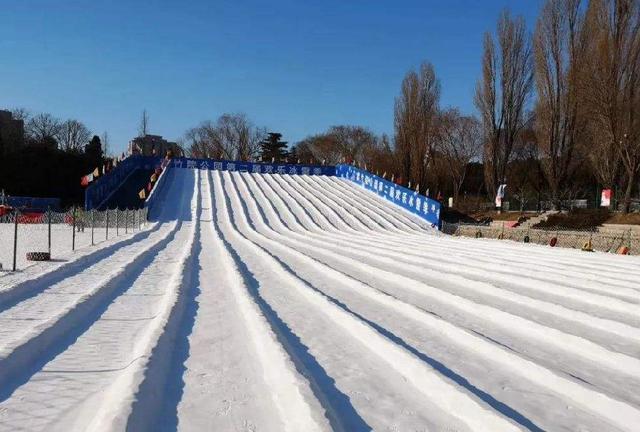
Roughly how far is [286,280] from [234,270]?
4.61 ft

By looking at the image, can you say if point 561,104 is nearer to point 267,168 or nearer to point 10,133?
point 267,168

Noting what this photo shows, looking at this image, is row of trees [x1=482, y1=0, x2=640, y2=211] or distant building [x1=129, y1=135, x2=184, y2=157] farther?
distant building [x1=129, y1=135, x2=184, y2=157]

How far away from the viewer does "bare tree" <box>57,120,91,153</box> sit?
63.8 meters

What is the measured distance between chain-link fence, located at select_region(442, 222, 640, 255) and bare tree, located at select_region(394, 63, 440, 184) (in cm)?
1848

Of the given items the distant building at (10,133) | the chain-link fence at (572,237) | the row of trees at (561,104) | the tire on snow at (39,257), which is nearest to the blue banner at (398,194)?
the chain-link fence at (572,237)

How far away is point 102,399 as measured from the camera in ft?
11.6

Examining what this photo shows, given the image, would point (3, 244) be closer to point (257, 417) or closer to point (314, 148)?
point (257, 417)

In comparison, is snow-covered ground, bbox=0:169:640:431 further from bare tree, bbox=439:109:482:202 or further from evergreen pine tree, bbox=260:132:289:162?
evergreen pine tree, bbox=260:132:289:162

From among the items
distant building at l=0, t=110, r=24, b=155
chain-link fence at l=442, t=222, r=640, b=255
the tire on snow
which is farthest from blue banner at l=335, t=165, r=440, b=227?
distant building at l=0, t=110, r=24, b=155

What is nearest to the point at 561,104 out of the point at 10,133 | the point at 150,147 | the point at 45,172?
the point at 45,172

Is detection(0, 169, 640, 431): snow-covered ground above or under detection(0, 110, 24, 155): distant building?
under

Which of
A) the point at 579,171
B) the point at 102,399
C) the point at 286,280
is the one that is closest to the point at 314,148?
the point at 579,171

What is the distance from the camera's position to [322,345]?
5000 millimetres

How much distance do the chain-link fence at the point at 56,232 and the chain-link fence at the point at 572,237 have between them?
42.3 feet
